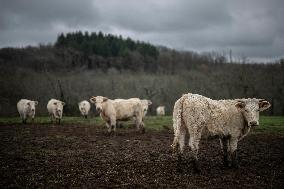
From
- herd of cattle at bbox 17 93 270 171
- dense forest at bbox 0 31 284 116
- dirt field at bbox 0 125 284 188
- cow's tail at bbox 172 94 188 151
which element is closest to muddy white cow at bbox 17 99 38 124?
dirt field at bbox 0 125 284 188

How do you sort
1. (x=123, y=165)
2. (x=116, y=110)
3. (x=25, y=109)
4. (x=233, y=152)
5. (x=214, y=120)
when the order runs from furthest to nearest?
(x=25, y=109)
(x=116, y=110)
(x=123, y=165)
(x=233, y=152)
(x=214, y=120)

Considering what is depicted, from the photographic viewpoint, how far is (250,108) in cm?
1106

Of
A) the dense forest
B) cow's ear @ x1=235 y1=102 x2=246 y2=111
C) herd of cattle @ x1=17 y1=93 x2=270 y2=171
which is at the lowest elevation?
herd of cattle @ x1=17 y1=93 x2=270 y2=171

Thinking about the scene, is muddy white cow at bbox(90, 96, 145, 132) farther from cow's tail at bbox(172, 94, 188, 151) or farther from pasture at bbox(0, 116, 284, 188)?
cow's tail at bbox(172, 94, 188, 151)

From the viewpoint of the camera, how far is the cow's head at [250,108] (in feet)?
35.6

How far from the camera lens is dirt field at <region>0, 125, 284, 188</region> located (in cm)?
890

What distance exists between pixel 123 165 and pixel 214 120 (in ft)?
12.1

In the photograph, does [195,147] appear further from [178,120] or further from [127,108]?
[127,108]

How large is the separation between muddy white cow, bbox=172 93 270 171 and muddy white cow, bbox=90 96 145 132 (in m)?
10.2

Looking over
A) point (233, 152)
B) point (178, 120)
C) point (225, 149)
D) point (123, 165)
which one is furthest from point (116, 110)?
point (233, 152)

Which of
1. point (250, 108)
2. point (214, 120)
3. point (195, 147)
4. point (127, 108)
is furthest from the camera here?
point (127, 108)

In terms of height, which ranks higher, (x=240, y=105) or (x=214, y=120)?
(x=240, y=105)

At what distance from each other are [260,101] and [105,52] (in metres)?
95.2

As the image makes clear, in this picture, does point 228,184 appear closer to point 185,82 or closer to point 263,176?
point 263,176
